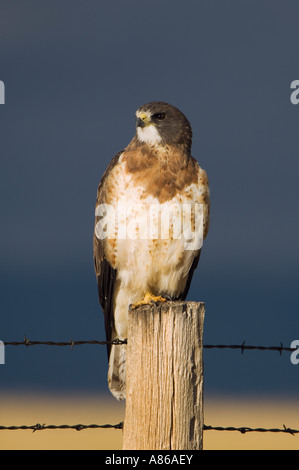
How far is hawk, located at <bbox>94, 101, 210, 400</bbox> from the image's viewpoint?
5250 millimetres

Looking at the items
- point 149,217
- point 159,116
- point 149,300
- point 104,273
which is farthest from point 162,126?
point 149,300

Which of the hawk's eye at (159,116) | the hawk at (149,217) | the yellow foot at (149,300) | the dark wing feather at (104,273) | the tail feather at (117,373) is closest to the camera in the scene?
the yellow foot at (149,300)

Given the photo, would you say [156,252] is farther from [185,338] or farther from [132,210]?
[185,338]

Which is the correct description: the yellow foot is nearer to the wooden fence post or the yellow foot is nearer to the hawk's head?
the hawk's head

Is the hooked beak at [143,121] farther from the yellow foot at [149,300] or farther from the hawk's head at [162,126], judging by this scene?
the yellow foot at [149,300]

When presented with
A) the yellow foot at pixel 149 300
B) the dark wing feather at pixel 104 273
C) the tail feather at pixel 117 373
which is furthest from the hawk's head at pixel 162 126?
the tail feather at pixel 117 373

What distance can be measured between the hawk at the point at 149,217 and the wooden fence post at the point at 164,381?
1.75 meters

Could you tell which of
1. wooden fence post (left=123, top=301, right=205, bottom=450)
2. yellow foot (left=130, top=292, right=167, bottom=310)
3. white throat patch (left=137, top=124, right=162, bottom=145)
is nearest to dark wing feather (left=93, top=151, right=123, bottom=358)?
white throat patch (left=137, top=124, right=162, bottom=145)

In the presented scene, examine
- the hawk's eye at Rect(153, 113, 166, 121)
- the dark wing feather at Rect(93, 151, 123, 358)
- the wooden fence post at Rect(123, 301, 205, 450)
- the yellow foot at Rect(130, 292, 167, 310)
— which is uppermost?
the hawk's eye at Rect(153, 113, 166, 121)

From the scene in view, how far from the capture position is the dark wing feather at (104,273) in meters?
5.52

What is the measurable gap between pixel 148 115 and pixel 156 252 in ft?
3.35

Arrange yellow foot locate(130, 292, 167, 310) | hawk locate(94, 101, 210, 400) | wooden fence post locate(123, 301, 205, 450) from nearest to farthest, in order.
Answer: wooden fence post locate(123, 301, 205, 450) → yellow foot locate(130, 292, 167, 310) → hawk locate(94, 101, 210, 400)

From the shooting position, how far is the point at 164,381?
3.24 m

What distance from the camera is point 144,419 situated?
3.27 meters
